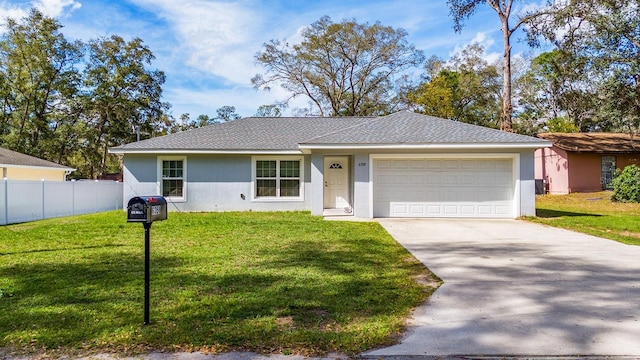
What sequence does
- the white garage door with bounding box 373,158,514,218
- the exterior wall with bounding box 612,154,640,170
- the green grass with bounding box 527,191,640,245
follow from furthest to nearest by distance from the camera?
the exterior wall with bounding box 612,154,640,170 < the white garage door with bounding box 373,158,514,218 < the green grass with bounding box 527,191,640,245

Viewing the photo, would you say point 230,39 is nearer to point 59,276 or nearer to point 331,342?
point 59,276

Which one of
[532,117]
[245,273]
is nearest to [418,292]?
[245,273]

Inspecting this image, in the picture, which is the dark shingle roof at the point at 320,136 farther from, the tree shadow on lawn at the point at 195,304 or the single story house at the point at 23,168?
the single story house at the point at 23,168

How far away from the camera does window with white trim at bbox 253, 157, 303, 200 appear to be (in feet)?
47.6

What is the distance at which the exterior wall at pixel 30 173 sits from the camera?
18766 mm

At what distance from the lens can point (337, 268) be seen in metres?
5.65

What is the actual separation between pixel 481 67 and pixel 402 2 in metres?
22.1

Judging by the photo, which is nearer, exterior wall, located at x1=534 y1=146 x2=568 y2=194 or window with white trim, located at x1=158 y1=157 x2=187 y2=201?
window with white trim, located at x1=158 y1=157 x2=187 y2=201

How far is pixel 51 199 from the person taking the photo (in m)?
13.6

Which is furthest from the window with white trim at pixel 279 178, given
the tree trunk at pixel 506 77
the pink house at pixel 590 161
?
the pink house at pixel 590 161

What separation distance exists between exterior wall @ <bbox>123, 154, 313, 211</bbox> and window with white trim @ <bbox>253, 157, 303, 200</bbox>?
221 millimetres

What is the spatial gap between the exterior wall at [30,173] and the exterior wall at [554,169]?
95.2 ft

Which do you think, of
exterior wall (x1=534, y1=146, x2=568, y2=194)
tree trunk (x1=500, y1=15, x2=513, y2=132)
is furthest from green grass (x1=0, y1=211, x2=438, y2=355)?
exterior wall (x1=534, y1=146, x2=568, y2=194)

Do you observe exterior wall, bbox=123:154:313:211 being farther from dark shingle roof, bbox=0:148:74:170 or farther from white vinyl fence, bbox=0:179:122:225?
dark shingle roof, bbox=0:148:74:170
